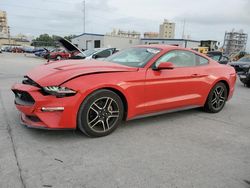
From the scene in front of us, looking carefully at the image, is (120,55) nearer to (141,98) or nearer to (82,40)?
(141,98)

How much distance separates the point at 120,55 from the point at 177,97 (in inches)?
55.0

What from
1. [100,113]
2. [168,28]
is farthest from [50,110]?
[168,28]

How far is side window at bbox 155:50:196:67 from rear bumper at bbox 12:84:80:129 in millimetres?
1805

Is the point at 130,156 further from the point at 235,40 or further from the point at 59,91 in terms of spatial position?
the point at 235,40

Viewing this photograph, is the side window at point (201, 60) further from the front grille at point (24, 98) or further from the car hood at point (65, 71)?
the front grille at point (24, 98)

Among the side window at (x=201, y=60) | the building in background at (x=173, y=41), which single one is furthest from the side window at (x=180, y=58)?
the building in background at (x=173, y=41)

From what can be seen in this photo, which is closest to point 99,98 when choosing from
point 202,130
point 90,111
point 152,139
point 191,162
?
point 90,111

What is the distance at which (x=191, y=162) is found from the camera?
3021mm

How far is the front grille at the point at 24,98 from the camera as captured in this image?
336cm

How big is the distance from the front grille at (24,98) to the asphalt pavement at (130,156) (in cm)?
48

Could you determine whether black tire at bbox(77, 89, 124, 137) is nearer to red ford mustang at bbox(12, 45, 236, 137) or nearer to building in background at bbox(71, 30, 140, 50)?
red ford mustang at bbox(12, 45, 236, 137)

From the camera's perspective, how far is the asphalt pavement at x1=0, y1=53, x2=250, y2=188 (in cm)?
254

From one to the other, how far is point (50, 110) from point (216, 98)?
3.70m

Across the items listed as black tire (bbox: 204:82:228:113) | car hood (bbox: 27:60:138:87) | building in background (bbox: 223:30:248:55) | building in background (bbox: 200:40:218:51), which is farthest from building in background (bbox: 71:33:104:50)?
car hood (bbox: 27:60:138:87)
